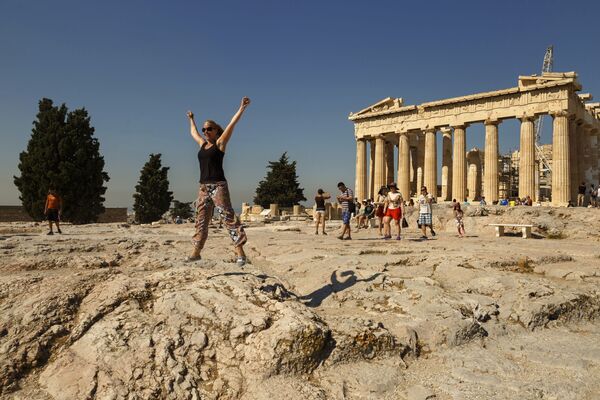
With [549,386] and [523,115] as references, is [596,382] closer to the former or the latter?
[549,386]

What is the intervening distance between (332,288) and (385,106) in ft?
101

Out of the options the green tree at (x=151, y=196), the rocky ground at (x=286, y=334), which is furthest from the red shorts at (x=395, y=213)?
the green tree at (x=151, y=196)

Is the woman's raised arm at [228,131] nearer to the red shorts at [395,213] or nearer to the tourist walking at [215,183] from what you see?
the tourist walking at [215,183]

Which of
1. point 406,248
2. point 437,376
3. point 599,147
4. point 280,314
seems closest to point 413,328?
point 437,376

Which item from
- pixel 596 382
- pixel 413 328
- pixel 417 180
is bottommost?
pixel 596 382

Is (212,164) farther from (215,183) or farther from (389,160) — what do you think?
(389,160)

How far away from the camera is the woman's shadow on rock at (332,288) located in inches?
187

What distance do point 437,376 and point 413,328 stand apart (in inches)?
24.9

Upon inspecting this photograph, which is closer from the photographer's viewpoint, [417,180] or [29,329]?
[29,329]

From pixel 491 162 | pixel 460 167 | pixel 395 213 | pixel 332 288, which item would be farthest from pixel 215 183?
pixel 460 167

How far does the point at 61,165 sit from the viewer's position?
93.3 feet

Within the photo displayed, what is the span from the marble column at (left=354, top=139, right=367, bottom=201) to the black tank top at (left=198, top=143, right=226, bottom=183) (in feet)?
99.7

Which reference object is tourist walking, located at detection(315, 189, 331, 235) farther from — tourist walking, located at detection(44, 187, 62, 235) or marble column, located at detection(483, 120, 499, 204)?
marble column, located at detection(483, 120, 499, 204)

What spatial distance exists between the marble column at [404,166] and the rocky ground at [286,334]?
87.5 ft
